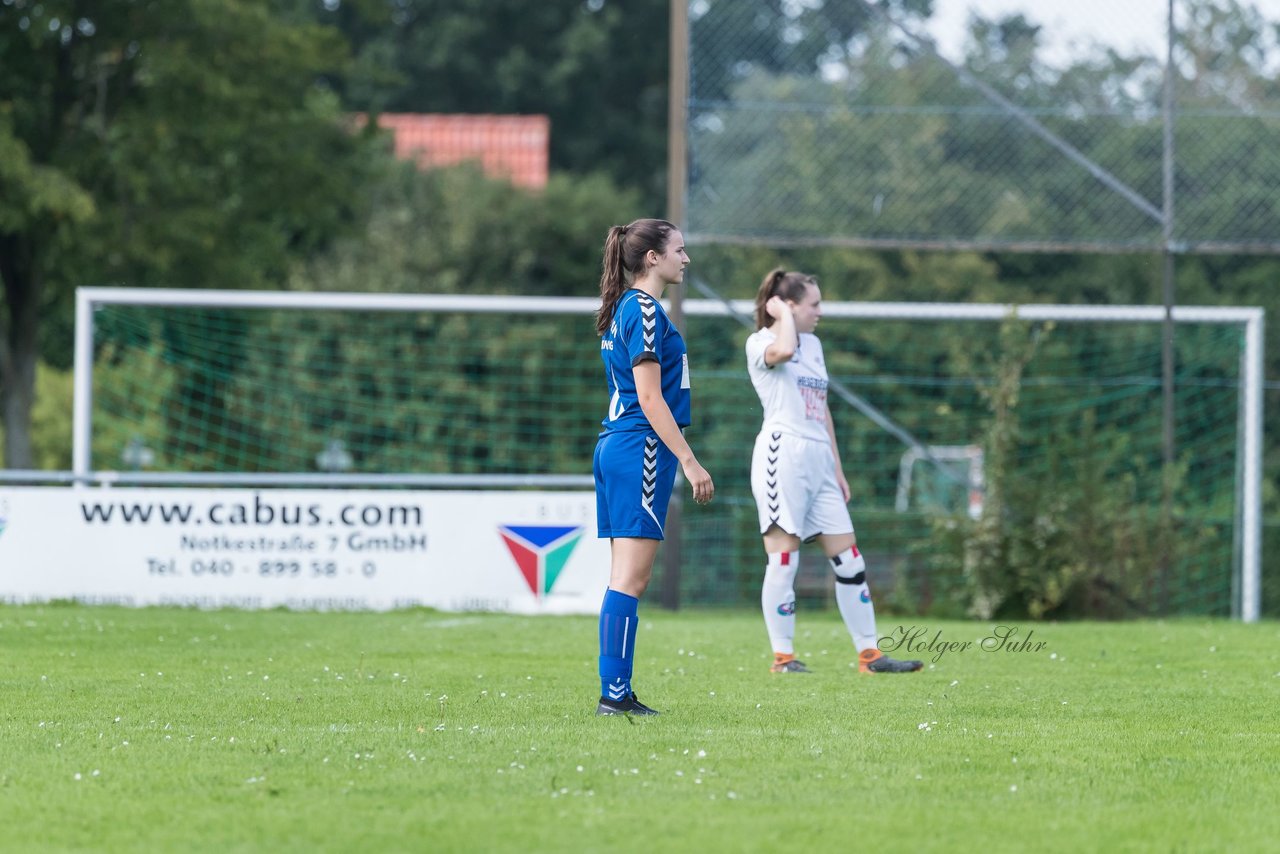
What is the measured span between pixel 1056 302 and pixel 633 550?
22333mm

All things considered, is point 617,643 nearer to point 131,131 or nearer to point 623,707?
point 623,707

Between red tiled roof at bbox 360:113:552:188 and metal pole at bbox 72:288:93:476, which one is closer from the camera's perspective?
metal pole at bbox 72:288:93:476

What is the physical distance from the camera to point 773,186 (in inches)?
564

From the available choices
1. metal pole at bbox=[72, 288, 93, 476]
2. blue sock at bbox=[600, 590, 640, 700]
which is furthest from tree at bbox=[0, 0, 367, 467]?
blue sock at bbox=[600, 590, 640, 700]

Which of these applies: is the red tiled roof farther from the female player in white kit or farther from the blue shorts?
the blue shorts

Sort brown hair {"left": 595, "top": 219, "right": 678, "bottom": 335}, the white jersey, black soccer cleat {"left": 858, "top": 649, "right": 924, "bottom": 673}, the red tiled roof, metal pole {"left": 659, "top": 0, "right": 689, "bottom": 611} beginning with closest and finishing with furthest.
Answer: brown hair {"left": 595, "top": 219, "right": 678, "bottom": 335}, black soccer cleat {"left": 858, "top": 649, "right": 924, "bottom": 673}, the white jersey, metal pole {"left": 659, "top": 0, "right": 689, "bottom": 611}, the red tiled roof

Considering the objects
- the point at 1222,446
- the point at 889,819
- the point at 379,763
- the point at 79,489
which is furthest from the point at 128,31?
the point at 889,819

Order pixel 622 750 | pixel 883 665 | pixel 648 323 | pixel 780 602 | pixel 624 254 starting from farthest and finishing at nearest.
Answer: pixel 780 602
pixel 883 665
pixel 624 254
pixel 648 323
pixel 622 750

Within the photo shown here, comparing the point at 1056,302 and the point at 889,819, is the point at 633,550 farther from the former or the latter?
the point at 1056,302

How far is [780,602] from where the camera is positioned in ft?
28.4

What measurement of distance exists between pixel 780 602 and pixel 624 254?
229cm

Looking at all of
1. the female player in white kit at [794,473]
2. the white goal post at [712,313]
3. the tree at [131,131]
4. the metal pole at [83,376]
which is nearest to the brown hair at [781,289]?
the female player in white kit at [794,473]

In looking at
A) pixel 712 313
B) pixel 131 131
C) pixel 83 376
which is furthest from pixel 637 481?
pixel 131 131

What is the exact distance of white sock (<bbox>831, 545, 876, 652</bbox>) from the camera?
869cm
